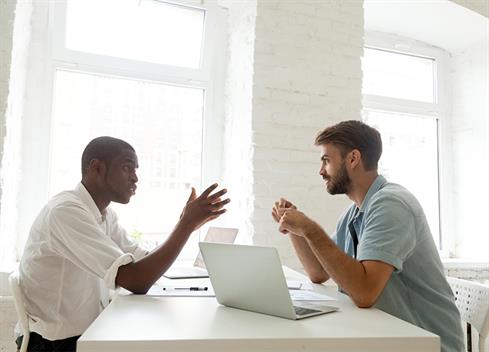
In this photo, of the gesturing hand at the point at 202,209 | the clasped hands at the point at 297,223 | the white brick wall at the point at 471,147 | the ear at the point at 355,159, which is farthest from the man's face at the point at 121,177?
the white brick wall at the point at 471,147

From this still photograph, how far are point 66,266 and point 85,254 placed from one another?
16cm

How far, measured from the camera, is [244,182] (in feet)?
8.40

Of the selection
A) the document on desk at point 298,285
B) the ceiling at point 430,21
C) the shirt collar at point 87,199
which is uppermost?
the ceiling at point 430,21

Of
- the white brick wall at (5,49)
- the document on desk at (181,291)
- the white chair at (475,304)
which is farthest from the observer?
the white brick wall at (5,49)

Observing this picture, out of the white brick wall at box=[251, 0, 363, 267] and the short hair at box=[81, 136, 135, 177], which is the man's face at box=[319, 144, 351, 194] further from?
the white brick wall at box=[251, 0, 363, 267]

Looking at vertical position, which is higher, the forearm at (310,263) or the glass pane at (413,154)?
the glass pane at (413,154)

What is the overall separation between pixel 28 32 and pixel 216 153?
1264 mm

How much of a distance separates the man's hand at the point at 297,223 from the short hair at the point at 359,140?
1.16 feet

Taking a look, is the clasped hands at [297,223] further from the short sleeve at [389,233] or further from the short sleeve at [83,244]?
the short sleeve at [83,244]

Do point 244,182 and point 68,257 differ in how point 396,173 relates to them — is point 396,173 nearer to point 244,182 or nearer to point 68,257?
point 244,182

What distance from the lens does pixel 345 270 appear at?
124 cm

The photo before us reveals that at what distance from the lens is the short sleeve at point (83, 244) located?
49.8 inches

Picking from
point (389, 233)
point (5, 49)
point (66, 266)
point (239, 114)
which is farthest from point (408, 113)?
point (66, 266)

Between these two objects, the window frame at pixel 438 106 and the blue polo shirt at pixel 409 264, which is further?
the window frame at pixel 438 106
